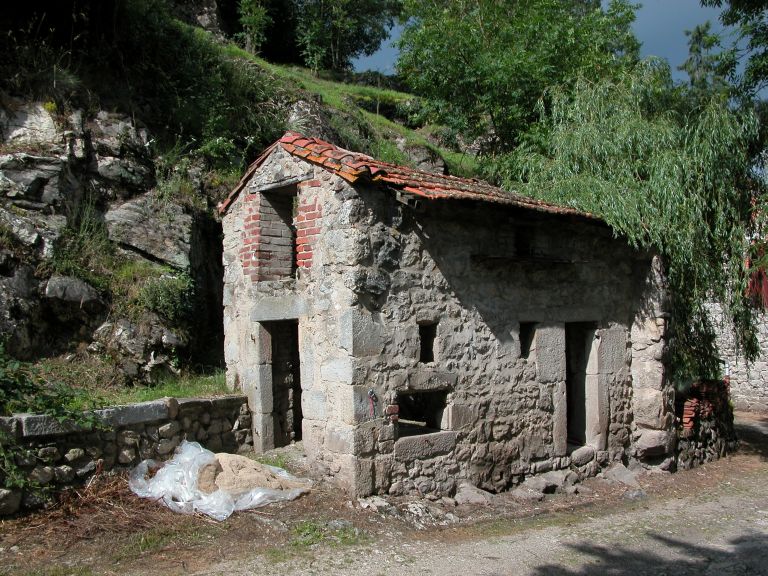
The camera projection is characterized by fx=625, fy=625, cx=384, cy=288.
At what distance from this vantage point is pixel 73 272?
27.2ft

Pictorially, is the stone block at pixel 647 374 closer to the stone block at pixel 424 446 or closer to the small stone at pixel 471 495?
the small stone at pixel 471 495

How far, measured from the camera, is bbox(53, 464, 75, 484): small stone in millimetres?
5535

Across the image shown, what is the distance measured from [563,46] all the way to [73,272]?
36.6 feet

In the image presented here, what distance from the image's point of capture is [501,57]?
13859mm

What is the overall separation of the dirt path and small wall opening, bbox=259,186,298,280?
9.01 ft

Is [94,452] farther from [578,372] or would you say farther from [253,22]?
[253,22]

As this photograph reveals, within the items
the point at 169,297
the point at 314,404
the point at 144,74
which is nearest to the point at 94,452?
the point at 314,404

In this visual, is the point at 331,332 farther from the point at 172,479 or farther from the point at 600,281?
the point at 600,281

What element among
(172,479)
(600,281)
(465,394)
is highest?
(600,281)

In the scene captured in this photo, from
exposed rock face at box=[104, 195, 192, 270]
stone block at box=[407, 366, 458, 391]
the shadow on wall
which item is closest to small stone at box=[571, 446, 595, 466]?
the shadow on wall

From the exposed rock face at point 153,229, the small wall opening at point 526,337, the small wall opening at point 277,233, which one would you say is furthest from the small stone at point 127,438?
the small wall opening at point 526,337

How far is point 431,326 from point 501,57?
9084mm

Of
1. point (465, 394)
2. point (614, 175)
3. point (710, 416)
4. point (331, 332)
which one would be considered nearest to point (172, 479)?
point (331, 332)

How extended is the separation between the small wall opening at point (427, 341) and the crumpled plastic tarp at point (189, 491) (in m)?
1.90
